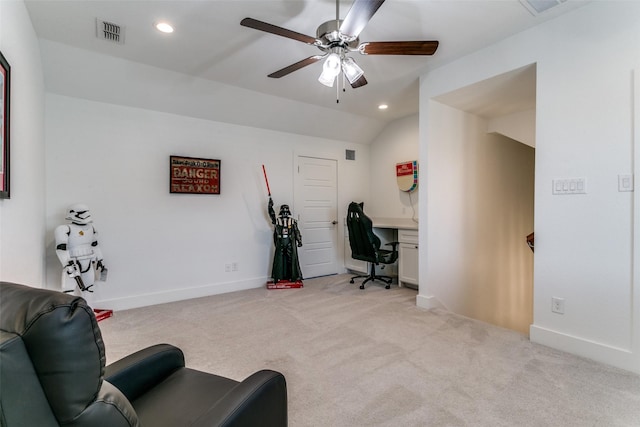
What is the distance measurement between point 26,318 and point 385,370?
1.95 meters

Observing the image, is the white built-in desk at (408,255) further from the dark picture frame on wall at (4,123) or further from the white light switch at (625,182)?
the dark picture frame on wall at (4,123)

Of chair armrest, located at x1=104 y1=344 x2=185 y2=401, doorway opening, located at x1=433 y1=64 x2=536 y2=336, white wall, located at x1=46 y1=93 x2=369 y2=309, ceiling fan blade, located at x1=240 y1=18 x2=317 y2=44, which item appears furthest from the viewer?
doorway opening, located at x1=433 y1=64 x2=536 y2=336

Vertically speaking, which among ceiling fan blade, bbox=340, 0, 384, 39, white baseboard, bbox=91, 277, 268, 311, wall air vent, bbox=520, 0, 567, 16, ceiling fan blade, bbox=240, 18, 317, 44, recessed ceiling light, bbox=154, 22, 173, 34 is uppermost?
wall air vent, bbox=520, 0, 567, 16

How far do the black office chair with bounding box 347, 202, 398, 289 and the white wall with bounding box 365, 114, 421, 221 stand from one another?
827 millimetres

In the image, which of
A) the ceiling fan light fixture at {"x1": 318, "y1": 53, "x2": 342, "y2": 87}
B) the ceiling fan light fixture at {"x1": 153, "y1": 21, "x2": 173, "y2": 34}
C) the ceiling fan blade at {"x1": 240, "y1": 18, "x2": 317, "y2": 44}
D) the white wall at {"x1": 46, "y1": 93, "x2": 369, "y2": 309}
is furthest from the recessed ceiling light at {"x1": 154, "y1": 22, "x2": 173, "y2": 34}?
the ceiling fan light fixture at {"x1": 318, "y1": 53, "x2": 342, "y2": 87}

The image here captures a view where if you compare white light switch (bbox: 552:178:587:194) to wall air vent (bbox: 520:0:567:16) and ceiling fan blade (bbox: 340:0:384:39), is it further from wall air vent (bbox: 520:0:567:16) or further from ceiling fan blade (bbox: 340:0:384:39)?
ceiling fan blade (bbox: 340:0:384:39)

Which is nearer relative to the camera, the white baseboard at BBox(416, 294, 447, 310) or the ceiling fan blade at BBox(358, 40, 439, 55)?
the ceiling fan blade at BBox(358, 40, 439, 55)

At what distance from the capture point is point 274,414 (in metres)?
1.06

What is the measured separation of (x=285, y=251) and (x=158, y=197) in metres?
1.72

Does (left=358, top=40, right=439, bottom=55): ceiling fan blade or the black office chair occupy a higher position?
(left=358, top=40, right=439, bottom=55): ceiling fan blade

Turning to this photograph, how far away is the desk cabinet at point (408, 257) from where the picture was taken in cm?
389

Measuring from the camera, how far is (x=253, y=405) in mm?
Answer: 953

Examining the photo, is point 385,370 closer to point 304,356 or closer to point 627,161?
point 304,356

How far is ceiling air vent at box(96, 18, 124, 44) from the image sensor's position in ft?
7.52
